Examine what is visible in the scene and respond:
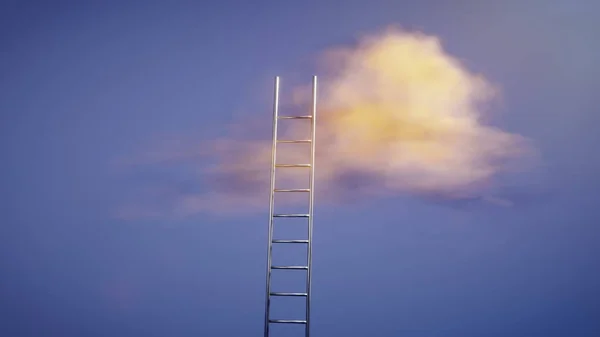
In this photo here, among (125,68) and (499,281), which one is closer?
(499,281)

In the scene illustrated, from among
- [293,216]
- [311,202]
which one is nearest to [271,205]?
[293,216]

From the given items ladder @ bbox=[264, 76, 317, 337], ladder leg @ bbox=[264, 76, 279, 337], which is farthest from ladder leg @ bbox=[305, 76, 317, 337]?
ladder leg @ bbox=[264, 76, 279, 337]

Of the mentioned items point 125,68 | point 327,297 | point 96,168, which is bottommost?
point 327,297

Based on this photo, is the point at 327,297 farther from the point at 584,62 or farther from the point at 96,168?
the point at 584,62

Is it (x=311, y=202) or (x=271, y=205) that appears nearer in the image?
(x=311, y=202)

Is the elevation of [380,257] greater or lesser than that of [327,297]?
greater

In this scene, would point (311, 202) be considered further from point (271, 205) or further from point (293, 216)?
point (271, 205)

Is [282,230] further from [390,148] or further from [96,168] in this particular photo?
[96,168]

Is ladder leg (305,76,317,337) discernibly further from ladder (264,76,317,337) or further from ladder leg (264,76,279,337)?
ladder leg (264,76,279,337)

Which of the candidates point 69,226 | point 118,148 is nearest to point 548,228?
point 118,148

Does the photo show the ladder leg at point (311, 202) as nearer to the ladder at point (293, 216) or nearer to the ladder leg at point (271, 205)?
the ladder at point (293, 216)

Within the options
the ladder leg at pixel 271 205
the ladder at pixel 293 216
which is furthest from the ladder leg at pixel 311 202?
the ladder leg at pixel 271 205

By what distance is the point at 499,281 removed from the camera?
3.42m

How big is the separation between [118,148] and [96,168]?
0.21m
